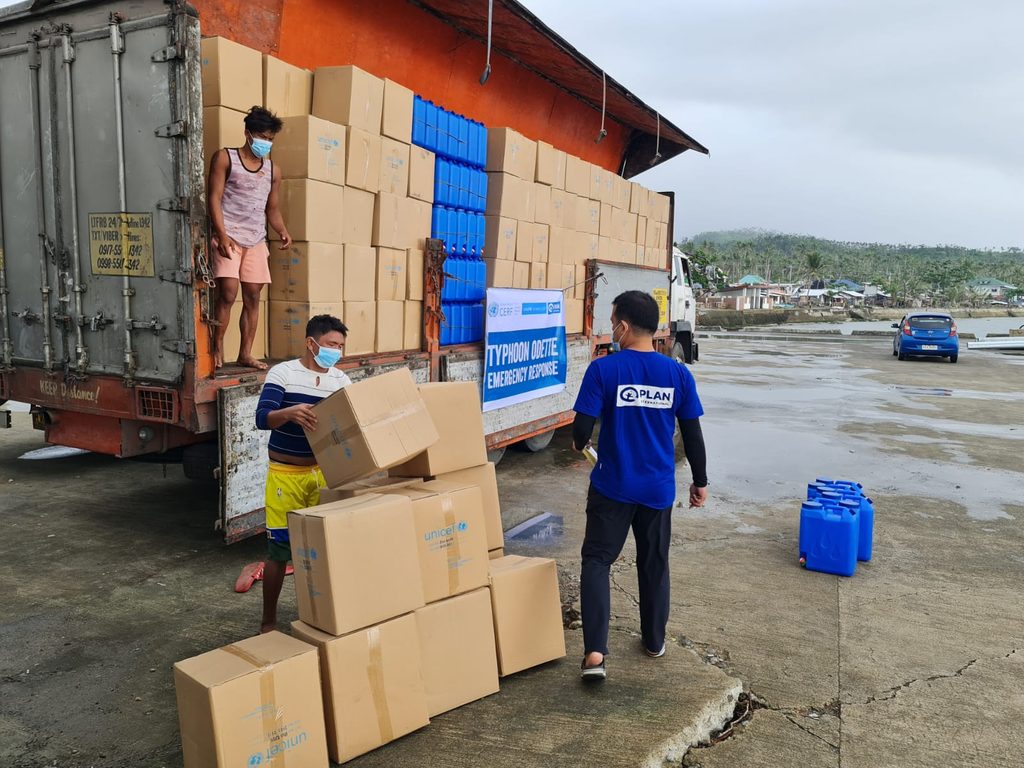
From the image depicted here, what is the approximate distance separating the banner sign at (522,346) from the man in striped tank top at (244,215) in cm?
244

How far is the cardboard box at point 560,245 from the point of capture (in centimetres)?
749

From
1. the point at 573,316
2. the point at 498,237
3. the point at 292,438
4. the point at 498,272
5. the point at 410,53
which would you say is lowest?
the point at 292,438

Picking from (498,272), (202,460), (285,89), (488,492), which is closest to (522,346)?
(498,272)

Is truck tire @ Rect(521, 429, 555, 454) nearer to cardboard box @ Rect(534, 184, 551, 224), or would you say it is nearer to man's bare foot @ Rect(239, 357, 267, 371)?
cardboard box @ Rect(534, 184, 551, 224)

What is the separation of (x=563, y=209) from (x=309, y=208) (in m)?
3.57

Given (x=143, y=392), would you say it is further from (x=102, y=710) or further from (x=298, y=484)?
(x=102, y=710)

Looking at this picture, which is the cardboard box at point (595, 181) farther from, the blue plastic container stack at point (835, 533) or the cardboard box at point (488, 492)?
the cardboard box at point (488, 492)

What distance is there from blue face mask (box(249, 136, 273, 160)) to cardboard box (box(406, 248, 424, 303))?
1483 millimetres

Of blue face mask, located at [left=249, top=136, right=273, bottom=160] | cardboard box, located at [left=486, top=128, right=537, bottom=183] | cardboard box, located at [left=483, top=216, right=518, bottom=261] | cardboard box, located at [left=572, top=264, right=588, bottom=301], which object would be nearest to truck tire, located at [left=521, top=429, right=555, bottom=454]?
cardboard box, located at [left=572, top=264, right=588, bottom=301]

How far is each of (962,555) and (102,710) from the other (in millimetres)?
5307

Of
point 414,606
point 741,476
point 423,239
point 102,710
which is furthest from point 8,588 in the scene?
point 741,476

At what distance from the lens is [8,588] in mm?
4340

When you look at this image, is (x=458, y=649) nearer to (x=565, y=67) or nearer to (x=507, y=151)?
(x=507, y=151)

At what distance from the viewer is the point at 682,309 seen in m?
13.7
